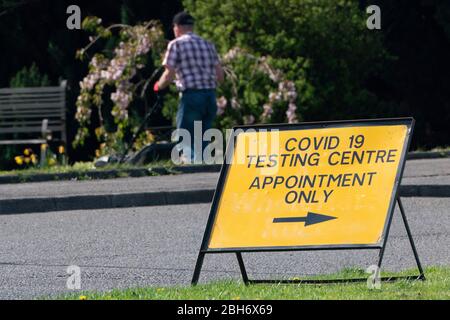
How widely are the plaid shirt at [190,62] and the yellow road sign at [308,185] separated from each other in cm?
819

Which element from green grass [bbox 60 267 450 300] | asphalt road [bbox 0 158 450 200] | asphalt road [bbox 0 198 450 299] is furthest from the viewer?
asphalt road [bbox 0 158 450 200]

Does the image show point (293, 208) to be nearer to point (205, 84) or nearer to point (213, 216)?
point (213, 216)

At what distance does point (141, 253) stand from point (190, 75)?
21.2ft

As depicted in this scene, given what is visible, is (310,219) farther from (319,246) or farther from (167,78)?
(167,78)

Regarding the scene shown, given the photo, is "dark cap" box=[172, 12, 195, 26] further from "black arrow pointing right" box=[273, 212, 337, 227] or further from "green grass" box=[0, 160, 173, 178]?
"black arrow pointing right" box=[273, 212, 337, 227]

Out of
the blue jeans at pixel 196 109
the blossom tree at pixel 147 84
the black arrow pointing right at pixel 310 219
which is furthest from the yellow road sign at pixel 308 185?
the blossom tree at pixel 147 84

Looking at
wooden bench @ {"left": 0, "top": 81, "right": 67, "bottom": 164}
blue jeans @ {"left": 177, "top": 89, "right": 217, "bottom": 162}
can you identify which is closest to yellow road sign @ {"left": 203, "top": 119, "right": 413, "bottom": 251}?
blue jeans @ {"left": 177, "top": 89, "right": 217, "bottom": 162}

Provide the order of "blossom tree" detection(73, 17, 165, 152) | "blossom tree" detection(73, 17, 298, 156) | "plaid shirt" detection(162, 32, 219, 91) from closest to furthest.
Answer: "plaid shirt" detection(162, 32, 219, 91)
"blossom tree" detection(73, 17, 298, 156)
"blossom tree" detection(73, 17, 165, 152)

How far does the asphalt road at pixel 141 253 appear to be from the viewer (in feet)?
30.9

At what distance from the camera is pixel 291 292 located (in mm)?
8109

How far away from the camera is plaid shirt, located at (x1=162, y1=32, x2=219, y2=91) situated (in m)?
17.0
